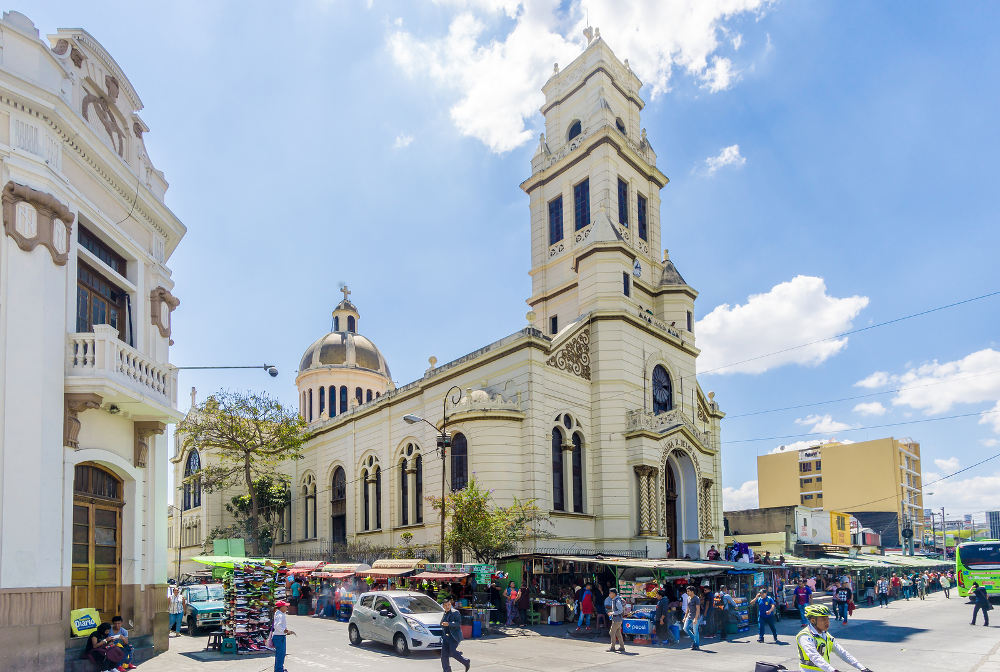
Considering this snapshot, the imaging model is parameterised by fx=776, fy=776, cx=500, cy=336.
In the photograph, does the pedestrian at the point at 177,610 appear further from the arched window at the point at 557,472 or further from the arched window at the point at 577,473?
the arched window at the point at 577,473

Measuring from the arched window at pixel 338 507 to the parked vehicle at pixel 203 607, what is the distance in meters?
21.6

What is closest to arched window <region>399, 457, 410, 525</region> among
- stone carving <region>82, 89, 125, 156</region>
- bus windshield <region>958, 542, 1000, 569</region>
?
stone carving <region>82, 89, 125, 156</region>

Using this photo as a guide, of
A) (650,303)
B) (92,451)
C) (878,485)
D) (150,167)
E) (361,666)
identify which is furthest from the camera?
(878,485)

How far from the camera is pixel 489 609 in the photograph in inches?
1054

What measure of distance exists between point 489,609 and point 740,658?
974 cm

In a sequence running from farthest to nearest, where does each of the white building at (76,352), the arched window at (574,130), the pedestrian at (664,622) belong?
the arched window at (574,130)
the pedestrian at (664,622)
the white building at (76,352)

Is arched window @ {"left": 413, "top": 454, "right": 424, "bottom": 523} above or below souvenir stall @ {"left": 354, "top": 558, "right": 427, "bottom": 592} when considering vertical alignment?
above

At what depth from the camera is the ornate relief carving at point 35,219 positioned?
1453 cm

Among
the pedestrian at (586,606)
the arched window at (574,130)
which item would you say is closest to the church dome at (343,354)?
the arched window at (574,130)

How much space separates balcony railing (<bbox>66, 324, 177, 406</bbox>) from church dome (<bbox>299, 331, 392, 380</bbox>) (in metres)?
44.4

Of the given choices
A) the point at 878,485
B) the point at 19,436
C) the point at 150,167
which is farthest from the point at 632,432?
the point at 878,485

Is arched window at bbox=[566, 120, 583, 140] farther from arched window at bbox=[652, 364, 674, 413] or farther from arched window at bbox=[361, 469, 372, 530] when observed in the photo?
arched window at bbox=[361, 469, 372, 530]

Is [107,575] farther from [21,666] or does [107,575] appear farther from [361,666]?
[361,666]

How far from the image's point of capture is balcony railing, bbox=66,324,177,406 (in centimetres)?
1555
